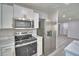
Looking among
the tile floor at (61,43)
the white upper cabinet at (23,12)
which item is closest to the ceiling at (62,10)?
the white upper cabinet at (23,12)

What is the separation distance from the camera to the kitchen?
1651 mm

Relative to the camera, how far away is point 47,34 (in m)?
1.78

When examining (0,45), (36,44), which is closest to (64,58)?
(36,44)

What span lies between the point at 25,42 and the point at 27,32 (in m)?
0.20

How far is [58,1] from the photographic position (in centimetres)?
130

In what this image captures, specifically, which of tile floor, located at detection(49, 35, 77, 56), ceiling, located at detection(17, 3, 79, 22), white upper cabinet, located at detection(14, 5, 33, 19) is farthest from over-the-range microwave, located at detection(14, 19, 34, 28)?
tile floor, located at detection(49, 35, 77, 56)

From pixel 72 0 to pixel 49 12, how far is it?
1.60ft

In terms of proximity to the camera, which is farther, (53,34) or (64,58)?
(53,34)

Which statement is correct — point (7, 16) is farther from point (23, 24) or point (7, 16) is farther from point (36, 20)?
point (36, 20)

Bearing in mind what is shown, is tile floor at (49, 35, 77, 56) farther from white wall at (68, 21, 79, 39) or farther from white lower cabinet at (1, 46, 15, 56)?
white lower cabinet at (1, 46, 15, 56)

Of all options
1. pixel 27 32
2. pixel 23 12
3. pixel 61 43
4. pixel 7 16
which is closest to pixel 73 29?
pixel 61 43

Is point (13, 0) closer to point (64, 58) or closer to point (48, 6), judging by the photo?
point (48, 6)

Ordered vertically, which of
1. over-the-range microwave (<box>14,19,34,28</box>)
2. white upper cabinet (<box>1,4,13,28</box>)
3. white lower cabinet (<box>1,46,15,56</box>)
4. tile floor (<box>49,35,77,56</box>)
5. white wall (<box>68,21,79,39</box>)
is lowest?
white lower cabinet (<box>1,46,15,56</box>)

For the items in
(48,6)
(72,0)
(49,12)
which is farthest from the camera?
(49,12)
